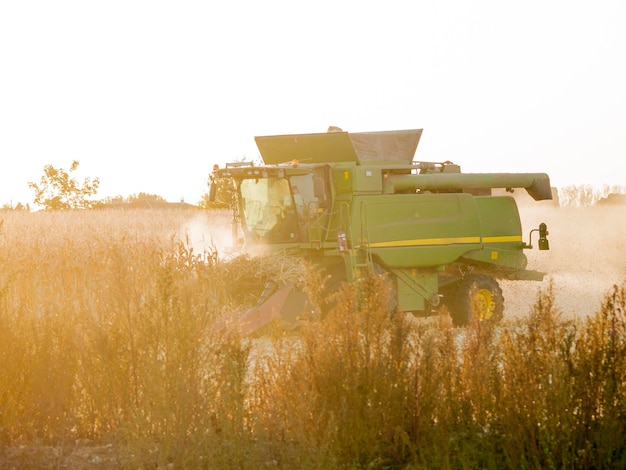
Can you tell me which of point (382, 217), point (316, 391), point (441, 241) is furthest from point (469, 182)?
point (316, 391)

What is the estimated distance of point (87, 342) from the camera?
6.57 m

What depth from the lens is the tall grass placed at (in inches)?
214

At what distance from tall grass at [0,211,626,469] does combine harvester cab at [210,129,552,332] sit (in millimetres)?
6001

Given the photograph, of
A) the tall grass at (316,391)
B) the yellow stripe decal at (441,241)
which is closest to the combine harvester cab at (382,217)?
the yellow stripe decal at (441,241)

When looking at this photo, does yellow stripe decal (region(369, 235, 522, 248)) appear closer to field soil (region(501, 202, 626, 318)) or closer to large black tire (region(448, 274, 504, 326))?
large black tire (region(448, 274, 504, 326))

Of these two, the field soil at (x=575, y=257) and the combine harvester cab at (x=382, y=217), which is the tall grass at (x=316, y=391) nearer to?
the combine harvester cab at (x=382, y=217)

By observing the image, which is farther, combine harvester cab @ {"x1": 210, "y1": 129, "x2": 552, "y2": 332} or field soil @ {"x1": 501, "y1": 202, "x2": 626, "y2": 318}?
field soil @ {"x1": 501, "y1": 202, "x2": 626, "y2": 318}

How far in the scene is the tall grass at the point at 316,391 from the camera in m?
5.45

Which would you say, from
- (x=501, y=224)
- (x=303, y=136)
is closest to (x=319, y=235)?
(x=303, y=136)

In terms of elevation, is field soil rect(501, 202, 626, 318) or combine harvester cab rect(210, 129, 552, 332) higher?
combine harvester cab rect(210, 129, 552, 332)

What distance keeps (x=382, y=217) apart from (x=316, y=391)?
8.00 metres

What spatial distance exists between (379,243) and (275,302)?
2253 mm

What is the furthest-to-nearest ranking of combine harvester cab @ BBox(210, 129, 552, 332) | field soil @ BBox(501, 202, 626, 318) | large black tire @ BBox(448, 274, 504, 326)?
field soil @ BBox(501, 202, 626, 318), large black tire @ BBox(448, 274, 504, 326), combine harvester cab @ BBox(210, 129, 552, 332)

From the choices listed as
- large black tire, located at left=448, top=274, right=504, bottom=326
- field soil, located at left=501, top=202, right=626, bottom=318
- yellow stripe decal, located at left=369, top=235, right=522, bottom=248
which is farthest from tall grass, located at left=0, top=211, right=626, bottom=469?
field soil, located at left=501, top=202, right=626, bottom=318
